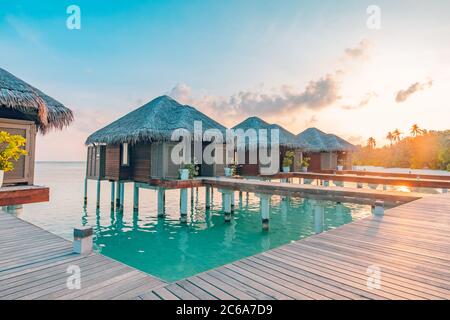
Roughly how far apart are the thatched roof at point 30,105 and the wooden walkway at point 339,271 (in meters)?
7.43

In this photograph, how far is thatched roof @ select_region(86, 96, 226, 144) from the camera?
11945mm

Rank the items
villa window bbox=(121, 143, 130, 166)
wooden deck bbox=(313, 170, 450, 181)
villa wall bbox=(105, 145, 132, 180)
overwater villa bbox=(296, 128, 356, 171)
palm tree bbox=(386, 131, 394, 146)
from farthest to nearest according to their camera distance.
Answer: palm tree bbox=(386, 131, 394, 146), overwater villa bbox=(296, 128, 356, 171), wooden deck bbox=(313, 170, 450, 181), villa window bbox=(121, 143, 130, 166), villa wall bbox=(105, 145, 132, 180)

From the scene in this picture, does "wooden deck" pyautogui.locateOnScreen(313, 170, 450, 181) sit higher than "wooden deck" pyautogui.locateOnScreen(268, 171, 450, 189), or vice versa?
"wooden deck" pyautogui.locateOnScreen(313, 170, 450, 181)

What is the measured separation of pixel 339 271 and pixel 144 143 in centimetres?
1182

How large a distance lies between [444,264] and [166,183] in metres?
10.2

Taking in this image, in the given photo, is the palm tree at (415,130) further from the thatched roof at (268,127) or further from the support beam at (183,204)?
the support beam at (183,204)

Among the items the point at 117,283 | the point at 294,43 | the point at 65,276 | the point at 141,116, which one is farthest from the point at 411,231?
the point at 141,116

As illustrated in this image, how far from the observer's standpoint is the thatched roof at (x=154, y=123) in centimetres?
1195

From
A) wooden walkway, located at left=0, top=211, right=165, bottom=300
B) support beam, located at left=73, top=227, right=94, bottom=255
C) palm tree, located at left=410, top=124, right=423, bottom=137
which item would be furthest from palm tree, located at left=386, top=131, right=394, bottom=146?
wooden walkway, located at left=0, top=211, right=165, bottom=300

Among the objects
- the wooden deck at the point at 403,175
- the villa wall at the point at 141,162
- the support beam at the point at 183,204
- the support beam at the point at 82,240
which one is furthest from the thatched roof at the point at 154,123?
the wooden deck at the point at 403,175

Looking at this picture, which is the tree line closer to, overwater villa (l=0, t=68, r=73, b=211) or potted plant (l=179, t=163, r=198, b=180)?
potted plant (l=179, t=163, r=198, b=180)

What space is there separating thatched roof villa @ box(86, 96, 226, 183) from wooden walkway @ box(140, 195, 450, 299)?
932 centimetres

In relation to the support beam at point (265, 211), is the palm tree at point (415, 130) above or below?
above

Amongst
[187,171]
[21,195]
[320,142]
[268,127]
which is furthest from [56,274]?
[320,142]
